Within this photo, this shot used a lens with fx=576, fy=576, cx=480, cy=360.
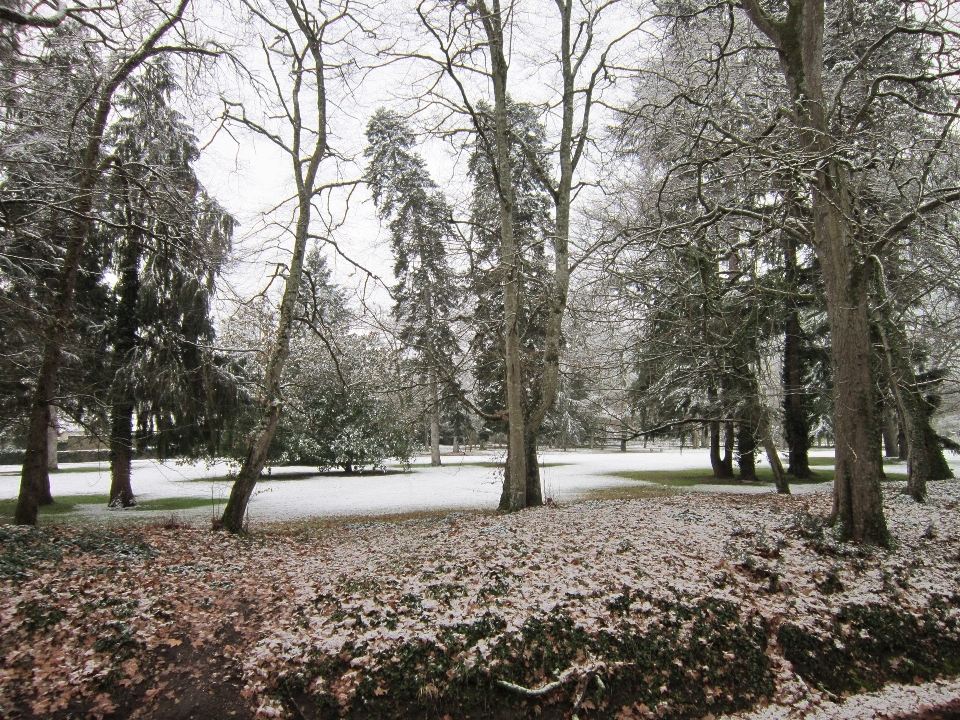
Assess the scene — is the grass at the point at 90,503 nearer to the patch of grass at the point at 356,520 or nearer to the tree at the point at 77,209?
the patch of grass at the point at 356,520

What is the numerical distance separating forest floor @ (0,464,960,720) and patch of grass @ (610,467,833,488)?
41.0ft

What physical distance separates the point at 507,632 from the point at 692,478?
18597mm

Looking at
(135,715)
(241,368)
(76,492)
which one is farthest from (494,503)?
(76,492)

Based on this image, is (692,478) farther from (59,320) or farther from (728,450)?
(59,320)

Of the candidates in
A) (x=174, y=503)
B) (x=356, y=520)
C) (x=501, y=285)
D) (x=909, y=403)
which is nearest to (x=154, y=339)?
(x=174, y=503)

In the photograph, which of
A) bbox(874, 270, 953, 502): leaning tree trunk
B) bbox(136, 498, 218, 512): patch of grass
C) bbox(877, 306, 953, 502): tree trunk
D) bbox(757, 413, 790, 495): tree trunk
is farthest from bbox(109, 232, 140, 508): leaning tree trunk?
bbox(877, 306, 953, 502): tree trunk

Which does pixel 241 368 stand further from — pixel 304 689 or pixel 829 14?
pixel 829 14

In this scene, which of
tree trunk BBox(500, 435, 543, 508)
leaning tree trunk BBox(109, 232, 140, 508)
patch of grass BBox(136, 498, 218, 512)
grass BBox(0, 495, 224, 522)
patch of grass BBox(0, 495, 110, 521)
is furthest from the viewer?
patch of grass BBox(136, 498, 218, 512)

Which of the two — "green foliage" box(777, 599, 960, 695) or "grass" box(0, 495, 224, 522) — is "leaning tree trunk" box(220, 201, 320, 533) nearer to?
"grass" box(0, 495, 224, 522)

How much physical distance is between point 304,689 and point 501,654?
130 centimetres

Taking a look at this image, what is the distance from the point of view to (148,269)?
573 inches

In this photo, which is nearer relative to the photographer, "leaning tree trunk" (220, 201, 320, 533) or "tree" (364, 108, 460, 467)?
"leaning tree trunk" (220, 201, 320, 533)

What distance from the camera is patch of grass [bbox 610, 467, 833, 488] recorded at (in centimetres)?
1817

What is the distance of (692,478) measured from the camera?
21.0 meters
